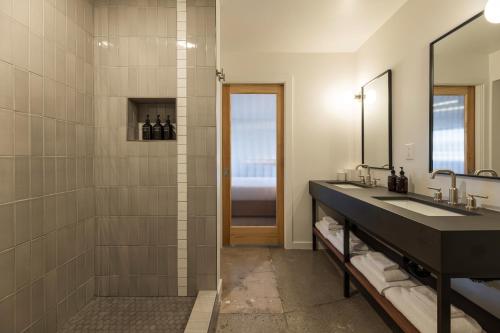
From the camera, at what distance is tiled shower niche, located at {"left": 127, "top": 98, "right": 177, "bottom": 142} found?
2.10m

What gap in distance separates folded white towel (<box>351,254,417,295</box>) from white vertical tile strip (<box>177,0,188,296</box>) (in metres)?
1.29

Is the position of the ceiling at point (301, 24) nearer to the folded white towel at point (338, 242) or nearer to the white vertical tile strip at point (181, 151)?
the white vertical tile strip at point (181, 151)

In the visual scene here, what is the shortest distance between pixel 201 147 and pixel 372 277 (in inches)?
58.1

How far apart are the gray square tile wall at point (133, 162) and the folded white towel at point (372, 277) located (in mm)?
1369

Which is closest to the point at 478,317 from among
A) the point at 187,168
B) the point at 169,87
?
the point at 187,168

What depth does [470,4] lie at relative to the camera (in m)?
1.61

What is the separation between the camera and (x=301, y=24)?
267 centimetres

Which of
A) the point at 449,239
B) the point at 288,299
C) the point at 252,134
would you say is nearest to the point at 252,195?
the point at 252,134

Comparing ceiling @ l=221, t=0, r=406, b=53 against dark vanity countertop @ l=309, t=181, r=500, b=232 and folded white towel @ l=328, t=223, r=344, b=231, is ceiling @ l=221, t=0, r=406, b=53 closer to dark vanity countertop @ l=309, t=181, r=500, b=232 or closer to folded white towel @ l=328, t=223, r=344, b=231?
dark vanity countertop @ l=309, t=181, r=500, b=232

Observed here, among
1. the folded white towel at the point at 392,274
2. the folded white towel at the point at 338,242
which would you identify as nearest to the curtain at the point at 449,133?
the folded white towel at the point at 392,274

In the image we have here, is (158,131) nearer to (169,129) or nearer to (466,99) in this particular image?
(169,129)

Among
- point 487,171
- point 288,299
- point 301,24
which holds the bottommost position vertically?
point 288,299

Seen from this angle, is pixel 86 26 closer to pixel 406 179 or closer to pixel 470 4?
pixel 470 4

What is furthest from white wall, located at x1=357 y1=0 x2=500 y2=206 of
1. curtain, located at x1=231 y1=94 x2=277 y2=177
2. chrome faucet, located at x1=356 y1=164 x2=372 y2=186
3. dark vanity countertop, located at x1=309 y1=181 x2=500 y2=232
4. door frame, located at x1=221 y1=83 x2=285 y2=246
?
curtain, located at x1=231 y1=94 x2=277 y2=177
